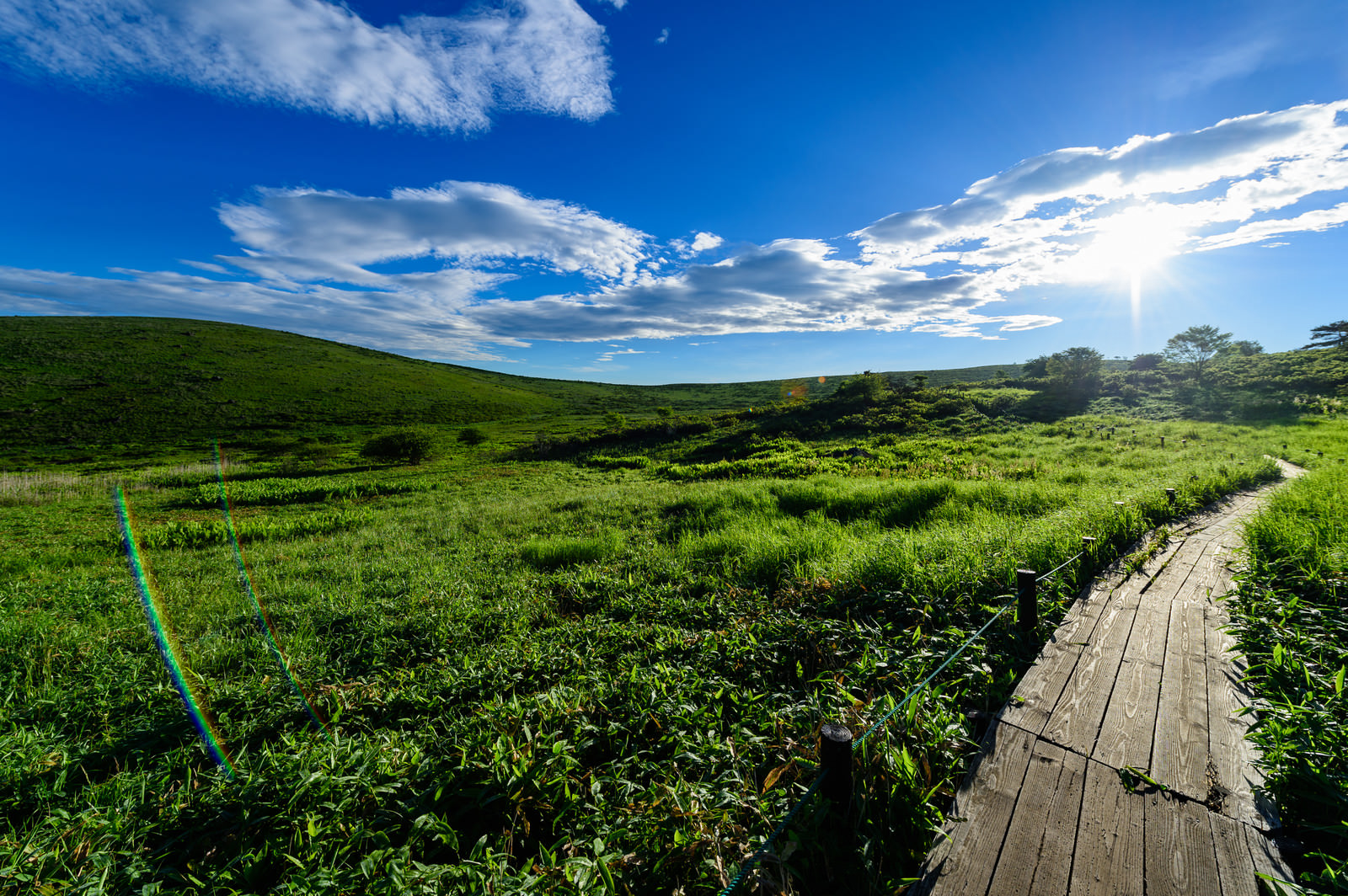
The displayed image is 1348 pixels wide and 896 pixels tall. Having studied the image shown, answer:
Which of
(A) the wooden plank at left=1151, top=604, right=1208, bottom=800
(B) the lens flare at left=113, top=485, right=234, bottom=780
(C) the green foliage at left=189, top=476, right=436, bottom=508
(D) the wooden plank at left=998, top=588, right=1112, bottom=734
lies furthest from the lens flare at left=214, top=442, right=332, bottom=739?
(C) the green foliage at left=189, top=476, right=436, bottom=508

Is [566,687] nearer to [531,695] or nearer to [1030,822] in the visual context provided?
[531,695]

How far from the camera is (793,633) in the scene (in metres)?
5.65

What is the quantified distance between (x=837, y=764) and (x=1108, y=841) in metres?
1.57

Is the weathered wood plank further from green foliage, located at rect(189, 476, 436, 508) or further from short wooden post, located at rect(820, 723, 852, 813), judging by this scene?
green foliage, located at rect(189, 476, 436, 508)

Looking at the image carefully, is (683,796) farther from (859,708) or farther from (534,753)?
(859,708)

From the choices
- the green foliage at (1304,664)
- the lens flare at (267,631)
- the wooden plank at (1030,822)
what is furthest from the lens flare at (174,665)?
the green foliage at (1304,664)

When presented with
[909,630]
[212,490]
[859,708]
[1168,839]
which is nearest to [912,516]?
[909,630]

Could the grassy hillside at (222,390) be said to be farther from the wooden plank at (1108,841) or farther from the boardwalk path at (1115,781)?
the wooden plank at (1108,841)

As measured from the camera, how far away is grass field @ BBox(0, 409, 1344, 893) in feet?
9.93

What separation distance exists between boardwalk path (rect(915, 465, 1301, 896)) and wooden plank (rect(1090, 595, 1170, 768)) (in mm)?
12

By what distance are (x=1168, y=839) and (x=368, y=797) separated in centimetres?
521

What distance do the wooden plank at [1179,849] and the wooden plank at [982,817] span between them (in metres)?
0.62

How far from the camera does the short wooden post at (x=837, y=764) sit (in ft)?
9.23

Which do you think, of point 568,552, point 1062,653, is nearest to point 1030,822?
point 1062,653
